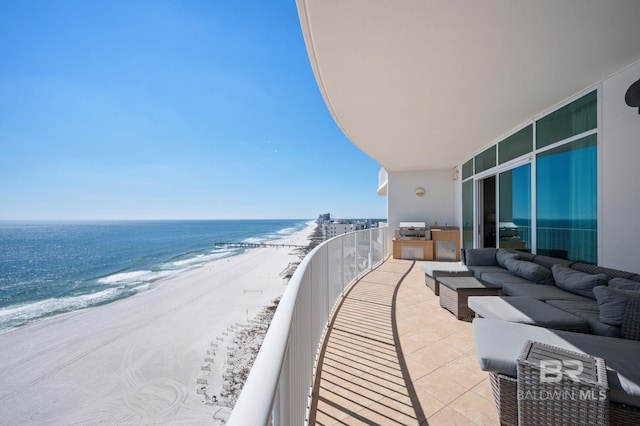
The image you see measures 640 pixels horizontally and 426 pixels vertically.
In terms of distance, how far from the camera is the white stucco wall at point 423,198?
768 cm

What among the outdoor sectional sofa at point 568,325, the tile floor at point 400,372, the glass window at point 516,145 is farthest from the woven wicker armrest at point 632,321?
the glass window at point 516,145

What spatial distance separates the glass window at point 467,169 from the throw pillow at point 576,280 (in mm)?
3751

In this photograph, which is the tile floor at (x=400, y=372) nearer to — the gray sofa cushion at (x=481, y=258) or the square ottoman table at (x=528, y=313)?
the square ottoman table at (x=528, y=313)

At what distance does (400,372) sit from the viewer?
1.98 meters

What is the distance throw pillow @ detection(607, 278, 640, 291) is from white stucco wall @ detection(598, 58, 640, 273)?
15.7 inches

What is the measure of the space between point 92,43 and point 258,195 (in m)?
45.3

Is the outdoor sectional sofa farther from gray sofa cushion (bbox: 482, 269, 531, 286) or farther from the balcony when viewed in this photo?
the balcony

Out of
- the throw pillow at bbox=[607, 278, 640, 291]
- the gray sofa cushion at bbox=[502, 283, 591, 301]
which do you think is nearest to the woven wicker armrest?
the throw pillow at bbox=[607, 278, 640, 291]

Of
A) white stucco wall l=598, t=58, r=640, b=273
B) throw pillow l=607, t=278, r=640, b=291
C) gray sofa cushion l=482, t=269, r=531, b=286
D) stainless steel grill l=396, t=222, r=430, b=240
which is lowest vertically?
gray sofa cushion l=482, t=269, r=531, b=286

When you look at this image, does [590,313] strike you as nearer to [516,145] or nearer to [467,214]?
[516,145]

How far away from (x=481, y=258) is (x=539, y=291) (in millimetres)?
1447

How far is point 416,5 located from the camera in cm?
175

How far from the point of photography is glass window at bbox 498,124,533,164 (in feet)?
13.2

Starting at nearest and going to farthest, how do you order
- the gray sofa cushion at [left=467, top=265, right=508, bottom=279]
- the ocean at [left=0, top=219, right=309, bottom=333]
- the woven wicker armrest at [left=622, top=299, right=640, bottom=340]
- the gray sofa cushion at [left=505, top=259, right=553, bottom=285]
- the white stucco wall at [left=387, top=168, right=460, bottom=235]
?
the woven wicker armrest at [left=622, top=299, right=640, bottom=340]
the gray sofa cushion at [left=505, top=259, right=553, bottom=285]
the gray sofa cushion at [left=467, top=265, right=508, bottom=279]
the white stucco wall at [left=387, top=168, right=460, bottom=235]
the ocean at [left=0, top=219, right=309, bottom=333]
